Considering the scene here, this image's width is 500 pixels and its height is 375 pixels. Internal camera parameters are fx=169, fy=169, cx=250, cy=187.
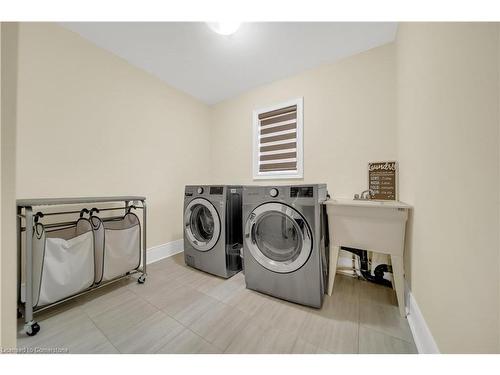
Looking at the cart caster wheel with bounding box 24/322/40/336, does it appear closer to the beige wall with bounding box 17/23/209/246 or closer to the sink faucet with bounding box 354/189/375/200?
the beige wall with bounding box 17/23/209/246

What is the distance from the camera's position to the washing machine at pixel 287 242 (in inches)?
45.6

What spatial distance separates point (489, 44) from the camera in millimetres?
489

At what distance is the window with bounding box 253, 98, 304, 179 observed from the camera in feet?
6.49

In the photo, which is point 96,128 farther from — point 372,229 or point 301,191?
point 372,229

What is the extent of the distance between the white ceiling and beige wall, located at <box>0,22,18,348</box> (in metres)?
1.19

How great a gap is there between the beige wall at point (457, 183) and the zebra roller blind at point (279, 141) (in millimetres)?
1113

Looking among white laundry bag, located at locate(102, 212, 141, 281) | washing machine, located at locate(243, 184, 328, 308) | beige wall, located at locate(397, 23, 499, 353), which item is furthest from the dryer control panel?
white laundry bag, located at locate(102, 212, 141, 281)

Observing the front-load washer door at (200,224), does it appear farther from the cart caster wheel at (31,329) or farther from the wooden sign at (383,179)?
the wooden sign at (383,179)

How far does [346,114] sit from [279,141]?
2.48 feet

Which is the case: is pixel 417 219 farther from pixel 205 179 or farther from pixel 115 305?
pixel 205 179
